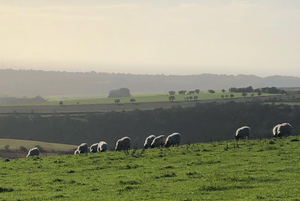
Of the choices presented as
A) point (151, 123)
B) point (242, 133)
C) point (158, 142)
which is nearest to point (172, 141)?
point (158, 142)

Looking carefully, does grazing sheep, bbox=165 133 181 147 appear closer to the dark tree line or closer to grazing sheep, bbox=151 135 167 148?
grazing sheep, bbox=151 135 167 148

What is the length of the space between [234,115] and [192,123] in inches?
420

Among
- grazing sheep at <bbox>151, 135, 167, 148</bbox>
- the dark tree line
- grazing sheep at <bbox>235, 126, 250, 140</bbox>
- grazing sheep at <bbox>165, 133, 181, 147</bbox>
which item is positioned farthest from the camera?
the dark tree line

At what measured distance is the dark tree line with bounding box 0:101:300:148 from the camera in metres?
111

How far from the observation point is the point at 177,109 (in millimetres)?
128125

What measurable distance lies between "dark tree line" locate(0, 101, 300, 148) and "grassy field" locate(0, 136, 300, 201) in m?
73.9

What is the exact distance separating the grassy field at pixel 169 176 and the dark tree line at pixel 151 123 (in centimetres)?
7390

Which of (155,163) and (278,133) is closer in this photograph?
(155,163)

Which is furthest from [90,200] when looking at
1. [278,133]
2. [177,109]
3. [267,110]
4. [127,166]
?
[177,109]

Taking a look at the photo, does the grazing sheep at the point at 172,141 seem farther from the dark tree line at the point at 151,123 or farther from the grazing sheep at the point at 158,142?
the dark tree line at the point at 151,123

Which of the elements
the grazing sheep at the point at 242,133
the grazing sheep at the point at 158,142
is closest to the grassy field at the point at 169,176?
the grazing sheep at the point at 158,142

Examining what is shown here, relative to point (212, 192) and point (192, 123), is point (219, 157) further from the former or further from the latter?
point (192, 123)

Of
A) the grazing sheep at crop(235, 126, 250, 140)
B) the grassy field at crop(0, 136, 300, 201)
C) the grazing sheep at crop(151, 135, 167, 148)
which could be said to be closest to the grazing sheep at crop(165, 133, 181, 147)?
the grazing sheep at crop(151, 135, 167, 148)

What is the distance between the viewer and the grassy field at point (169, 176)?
19156 millimetres
